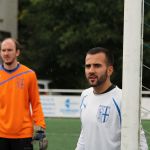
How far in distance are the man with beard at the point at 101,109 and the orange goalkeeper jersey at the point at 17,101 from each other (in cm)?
144

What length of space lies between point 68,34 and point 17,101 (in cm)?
→ 2113

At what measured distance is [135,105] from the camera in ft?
13.1

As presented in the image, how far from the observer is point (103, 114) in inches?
165

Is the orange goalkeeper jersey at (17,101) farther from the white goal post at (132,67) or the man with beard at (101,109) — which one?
the white goal post at (132,67)

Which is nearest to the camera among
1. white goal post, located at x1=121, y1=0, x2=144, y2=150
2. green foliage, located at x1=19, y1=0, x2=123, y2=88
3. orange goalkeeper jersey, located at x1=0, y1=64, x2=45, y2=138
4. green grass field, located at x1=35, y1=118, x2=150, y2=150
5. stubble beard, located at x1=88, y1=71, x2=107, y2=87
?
white goal post, located at x1=121, y1=0, x2=144, y2=150

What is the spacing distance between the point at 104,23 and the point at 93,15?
0.68 metres

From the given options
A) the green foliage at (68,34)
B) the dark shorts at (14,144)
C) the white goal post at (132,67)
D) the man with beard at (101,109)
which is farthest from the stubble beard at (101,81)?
the green foliage at (68,34)

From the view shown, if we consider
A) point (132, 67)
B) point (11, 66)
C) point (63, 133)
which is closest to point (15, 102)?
point (11, 66)

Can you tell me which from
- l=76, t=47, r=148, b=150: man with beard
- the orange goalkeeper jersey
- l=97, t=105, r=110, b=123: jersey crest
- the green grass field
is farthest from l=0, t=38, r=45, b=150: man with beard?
the green grass field

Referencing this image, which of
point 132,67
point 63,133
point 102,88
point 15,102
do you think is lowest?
point 63,133

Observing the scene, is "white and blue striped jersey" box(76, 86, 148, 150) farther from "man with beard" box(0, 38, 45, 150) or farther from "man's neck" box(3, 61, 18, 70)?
"man's neck" box(3, 61, 18, 70)

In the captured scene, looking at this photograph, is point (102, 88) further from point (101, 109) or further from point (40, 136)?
point (40, 136)

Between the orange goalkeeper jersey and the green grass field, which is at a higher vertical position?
the orange goalkeeper jersey

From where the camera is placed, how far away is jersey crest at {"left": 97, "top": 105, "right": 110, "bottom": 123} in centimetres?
419
